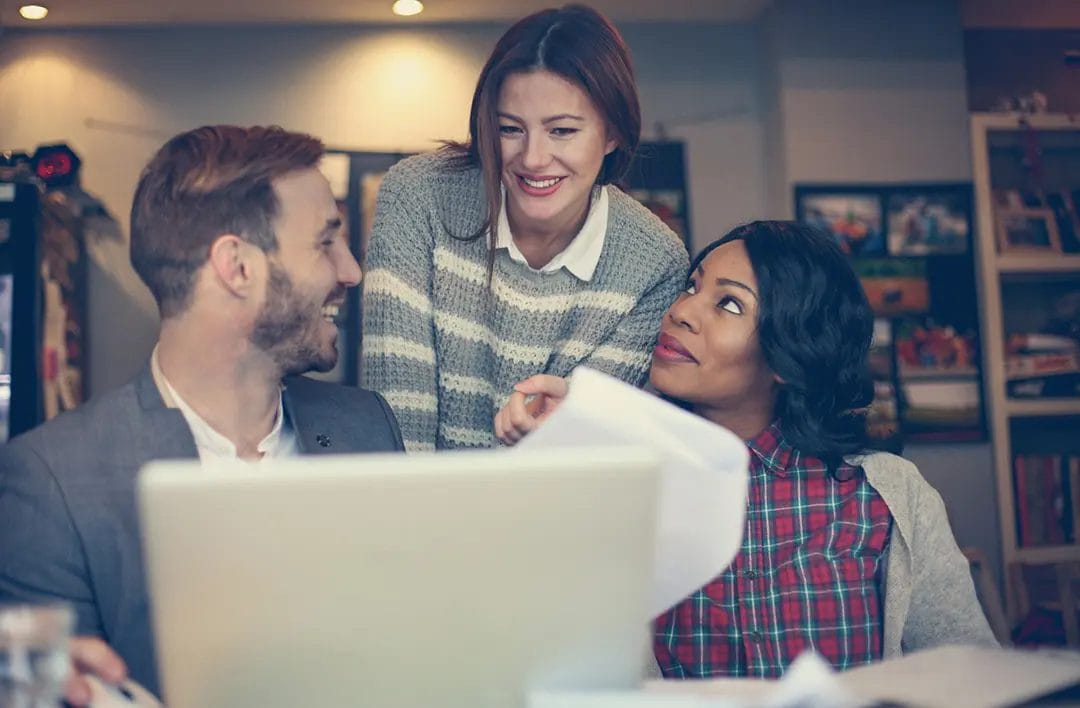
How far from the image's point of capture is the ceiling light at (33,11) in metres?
4.25

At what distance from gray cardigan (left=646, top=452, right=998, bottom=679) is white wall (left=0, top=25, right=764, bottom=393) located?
2645 mm

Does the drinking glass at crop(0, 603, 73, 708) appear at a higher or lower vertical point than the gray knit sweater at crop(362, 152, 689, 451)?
lower

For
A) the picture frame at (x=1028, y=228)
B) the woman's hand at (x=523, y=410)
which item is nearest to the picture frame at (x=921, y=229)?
the picture frame at (x=1028, y=228)

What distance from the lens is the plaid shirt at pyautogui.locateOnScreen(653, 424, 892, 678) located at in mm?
1866

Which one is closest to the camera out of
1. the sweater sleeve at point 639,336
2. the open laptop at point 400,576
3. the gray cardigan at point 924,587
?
the open laptop at point 400,576

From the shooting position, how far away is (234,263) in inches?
66.7

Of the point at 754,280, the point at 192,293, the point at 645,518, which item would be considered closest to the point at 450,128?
the point at 754,280

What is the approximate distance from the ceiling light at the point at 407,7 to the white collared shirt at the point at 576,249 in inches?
91.2

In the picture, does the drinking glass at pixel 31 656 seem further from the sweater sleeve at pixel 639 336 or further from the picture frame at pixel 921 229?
the picture frame at pixel 921 229

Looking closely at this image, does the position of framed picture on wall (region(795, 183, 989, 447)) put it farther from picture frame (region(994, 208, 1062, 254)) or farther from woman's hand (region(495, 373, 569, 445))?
woman's hand (region(495, 373, 569, 445))

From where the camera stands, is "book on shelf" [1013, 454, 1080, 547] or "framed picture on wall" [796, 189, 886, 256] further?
"framed picture on wall" [796, 189, 886, 256]

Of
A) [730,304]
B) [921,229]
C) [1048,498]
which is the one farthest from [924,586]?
[921,229]

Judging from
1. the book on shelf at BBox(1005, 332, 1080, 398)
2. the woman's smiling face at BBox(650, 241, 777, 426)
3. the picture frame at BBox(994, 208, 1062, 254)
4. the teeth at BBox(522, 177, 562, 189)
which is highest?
the picture frame at BBox(994, 208, 1062, 254)

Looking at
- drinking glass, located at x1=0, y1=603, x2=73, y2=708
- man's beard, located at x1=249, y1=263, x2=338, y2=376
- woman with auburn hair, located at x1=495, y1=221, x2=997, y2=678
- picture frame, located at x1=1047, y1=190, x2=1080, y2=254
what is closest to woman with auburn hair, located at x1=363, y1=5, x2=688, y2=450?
woman with auburn hair, located at x1=495, y1=221, x2=997, y2=678
